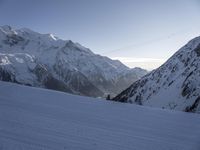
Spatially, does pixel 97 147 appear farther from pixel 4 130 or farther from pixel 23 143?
pixel 4 130

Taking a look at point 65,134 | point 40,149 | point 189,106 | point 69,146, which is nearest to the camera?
point 40,149

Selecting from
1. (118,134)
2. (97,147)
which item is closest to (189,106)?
(118,134)

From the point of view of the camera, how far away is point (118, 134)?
136ft

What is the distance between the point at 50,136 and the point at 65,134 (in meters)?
2.54

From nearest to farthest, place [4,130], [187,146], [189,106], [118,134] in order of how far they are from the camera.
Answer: [4,130] < [187,146] < [118,134] < [189,106]

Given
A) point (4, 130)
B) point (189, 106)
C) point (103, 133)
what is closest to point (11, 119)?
point (4, 130)

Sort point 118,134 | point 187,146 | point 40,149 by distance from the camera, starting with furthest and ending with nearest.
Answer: point 118,134
point 187,146
point 40,149

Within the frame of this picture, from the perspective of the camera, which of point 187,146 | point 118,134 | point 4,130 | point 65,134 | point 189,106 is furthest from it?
point 189,106

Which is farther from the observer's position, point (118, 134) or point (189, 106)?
point (189, 106)

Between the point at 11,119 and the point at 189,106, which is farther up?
the point at 11,119

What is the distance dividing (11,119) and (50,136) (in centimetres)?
946

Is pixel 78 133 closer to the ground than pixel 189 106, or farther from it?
farther from it

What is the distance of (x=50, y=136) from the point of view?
33.8 m

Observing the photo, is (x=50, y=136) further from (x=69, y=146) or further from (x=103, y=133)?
(x=103, y=133)
